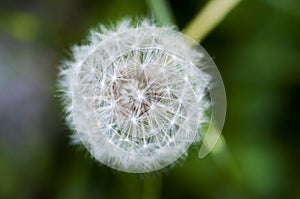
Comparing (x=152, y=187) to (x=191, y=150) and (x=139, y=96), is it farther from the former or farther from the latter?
(x=139, y=96)

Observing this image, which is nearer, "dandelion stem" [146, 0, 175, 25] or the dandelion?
the dandelion

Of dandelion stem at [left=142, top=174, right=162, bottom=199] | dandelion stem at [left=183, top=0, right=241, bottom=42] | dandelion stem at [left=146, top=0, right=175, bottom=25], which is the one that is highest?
dandelion stem at [left=146, top=0, right=175, bottom=25]

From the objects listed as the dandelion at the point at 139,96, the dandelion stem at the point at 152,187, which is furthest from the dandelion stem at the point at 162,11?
the dandelion stem at the point at 152,187

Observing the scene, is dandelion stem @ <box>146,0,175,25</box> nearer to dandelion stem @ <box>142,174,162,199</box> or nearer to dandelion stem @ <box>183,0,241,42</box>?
dandelion stem @ <box>183,0,241,42</box>

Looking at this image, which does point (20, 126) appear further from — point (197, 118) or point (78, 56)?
point (197, 118)

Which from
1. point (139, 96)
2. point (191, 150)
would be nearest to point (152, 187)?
point (191, 150)

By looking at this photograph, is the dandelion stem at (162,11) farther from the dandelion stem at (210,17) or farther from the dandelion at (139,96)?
the dandelion at (139,96)

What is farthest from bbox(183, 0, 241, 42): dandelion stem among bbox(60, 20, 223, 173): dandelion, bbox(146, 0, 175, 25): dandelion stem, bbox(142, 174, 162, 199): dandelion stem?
bbox(142, 174, 162, 199): dandelion stem
